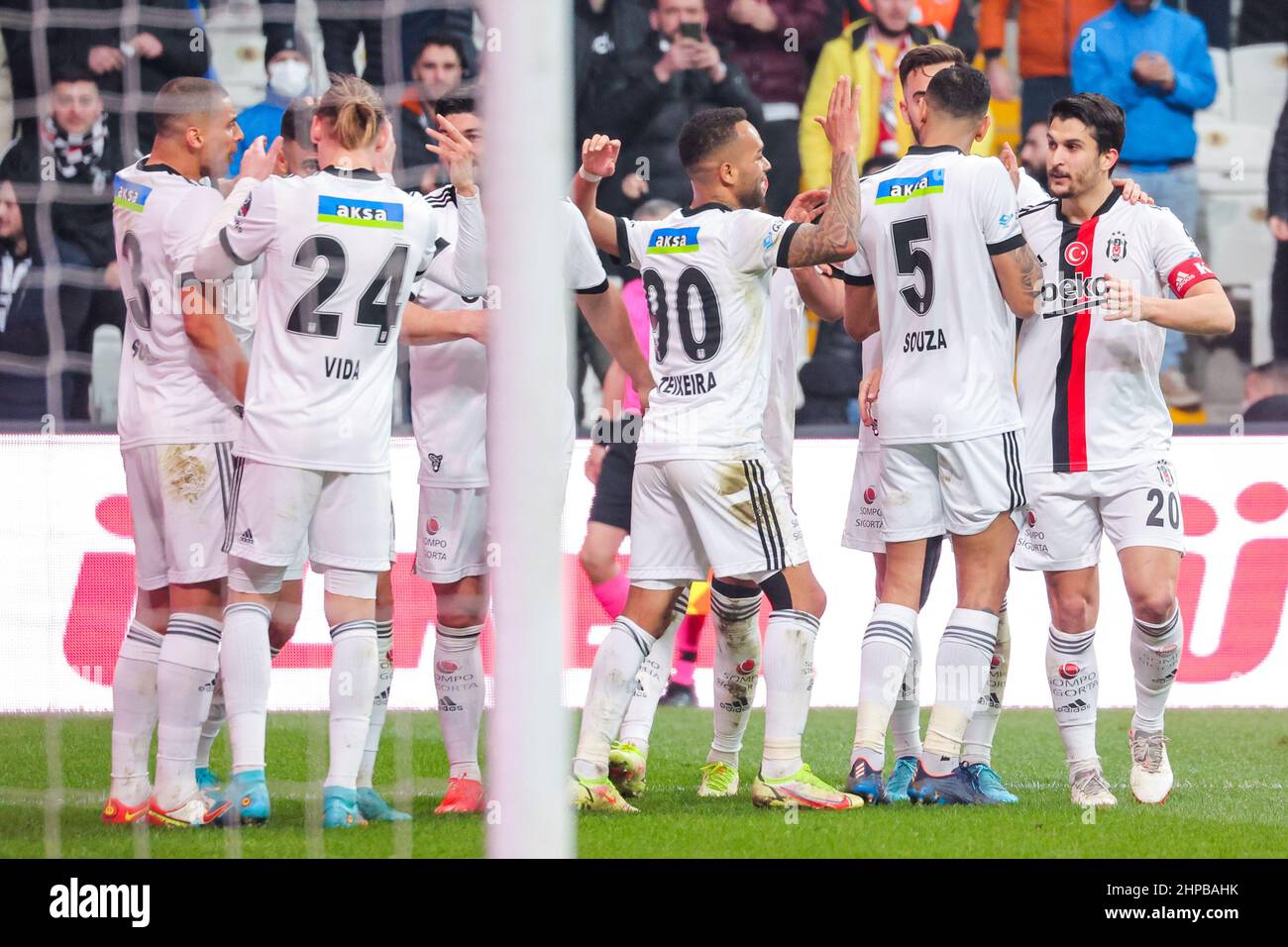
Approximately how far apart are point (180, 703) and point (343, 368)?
44.9 inches

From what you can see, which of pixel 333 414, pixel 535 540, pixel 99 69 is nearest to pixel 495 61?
pixel 535 540

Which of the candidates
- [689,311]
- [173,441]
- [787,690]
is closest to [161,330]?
[173,441]

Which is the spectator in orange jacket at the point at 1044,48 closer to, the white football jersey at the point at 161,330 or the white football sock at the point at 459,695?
the white football sock at the point at 459,695

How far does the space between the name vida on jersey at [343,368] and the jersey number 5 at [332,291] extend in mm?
77

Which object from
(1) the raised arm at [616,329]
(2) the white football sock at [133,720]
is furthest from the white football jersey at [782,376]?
(2) the white football sock at [133,720]

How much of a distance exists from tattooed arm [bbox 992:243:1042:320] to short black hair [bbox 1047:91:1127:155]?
1.67 ft

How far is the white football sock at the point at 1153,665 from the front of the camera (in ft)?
18.5

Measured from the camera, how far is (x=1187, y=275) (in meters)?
5.48

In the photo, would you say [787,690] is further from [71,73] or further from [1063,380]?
[71,73]

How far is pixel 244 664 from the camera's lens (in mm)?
4906

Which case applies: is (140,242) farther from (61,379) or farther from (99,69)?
(61,379)

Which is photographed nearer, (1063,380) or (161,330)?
(161,330)

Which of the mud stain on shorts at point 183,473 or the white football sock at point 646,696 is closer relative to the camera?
the mud stain on shorts at point 183,473

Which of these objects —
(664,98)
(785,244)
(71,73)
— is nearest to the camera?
(785,244)
